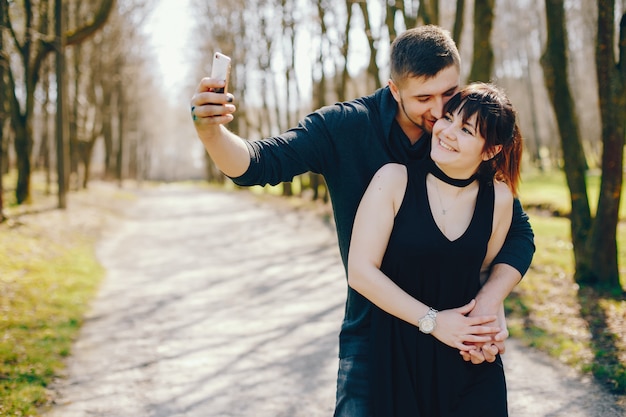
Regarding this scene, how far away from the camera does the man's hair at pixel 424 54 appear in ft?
8.82

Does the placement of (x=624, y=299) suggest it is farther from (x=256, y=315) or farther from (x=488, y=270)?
(x=488, y=270)

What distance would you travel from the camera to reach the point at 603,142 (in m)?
7.62

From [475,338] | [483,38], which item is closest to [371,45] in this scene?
[483,38]

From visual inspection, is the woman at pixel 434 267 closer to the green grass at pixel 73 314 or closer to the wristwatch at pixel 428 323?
the wristwatch at pixel 428 323

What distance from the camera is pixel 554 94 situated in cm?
854

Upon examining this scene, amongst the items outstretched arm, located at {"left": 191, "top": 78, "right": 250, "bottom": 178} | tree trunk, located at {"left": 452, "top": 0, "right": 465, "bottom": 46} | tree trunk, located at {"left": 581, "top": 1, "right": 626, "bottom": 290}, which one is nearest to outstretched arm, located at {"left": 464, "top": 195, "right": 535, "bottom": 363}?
outstretched arm, located at {"left": 191, "top": 78, "right": 250, "bottom": 178}

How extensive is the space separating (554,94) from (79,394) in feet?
23.4

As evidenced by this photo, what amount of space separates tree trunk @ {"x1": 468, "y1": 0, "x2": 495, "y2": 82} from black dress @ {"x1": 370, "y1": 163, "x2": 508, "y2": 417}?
7.45 meters

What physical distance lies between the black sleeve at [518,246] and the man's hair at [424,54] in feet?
2.64

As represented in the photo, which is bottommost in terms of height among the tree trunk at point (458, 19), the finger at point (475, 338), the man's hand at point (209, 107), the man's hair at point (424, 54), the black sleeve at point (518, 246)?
the finger at point (475, 338)

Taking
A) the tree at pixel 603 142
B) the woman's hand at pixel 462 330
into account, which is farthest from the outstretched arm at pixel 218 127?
the tree at pixel 603 142

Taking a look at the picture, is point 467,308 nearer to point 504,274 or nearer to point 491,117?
point 504,274

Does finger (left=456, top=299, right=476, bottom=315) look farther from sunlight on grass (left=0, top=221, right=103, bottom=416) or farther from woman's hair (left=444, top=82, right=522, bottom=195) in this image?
sunlight on grass (left=0, top=221, right=103, bottom=416)

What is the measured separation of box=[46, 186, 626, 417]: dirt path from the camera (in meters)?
5.15
